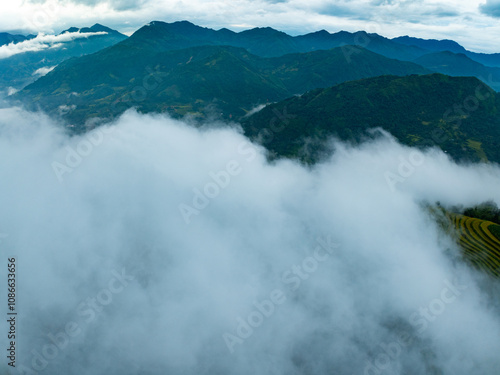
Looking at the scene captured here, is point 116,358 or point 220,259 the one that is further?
point 220,259

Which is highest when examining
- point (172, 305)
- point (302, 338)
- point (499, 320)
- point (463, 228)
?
point (463, 228)

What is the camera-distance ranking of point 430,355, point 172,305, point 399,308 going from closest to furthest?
1. point 430,355
2. point 399,308
3. point 172,305

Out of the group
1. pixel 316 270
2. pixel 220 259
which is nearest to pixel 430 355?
pixel 316 270

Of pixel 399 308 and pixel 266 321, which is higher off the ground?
pixel 399 308

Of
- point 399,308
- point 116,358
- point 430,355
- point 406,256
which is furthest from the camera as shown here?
point 406,256

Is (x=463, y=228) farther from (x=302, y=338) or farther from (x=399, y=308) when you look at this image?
(x=302, y=338)

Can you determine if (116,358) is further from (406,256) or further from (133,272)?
(406,256)

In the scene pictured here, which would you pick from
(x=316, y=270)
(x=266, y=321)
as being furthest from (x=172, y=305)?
(x=316, y=270)
